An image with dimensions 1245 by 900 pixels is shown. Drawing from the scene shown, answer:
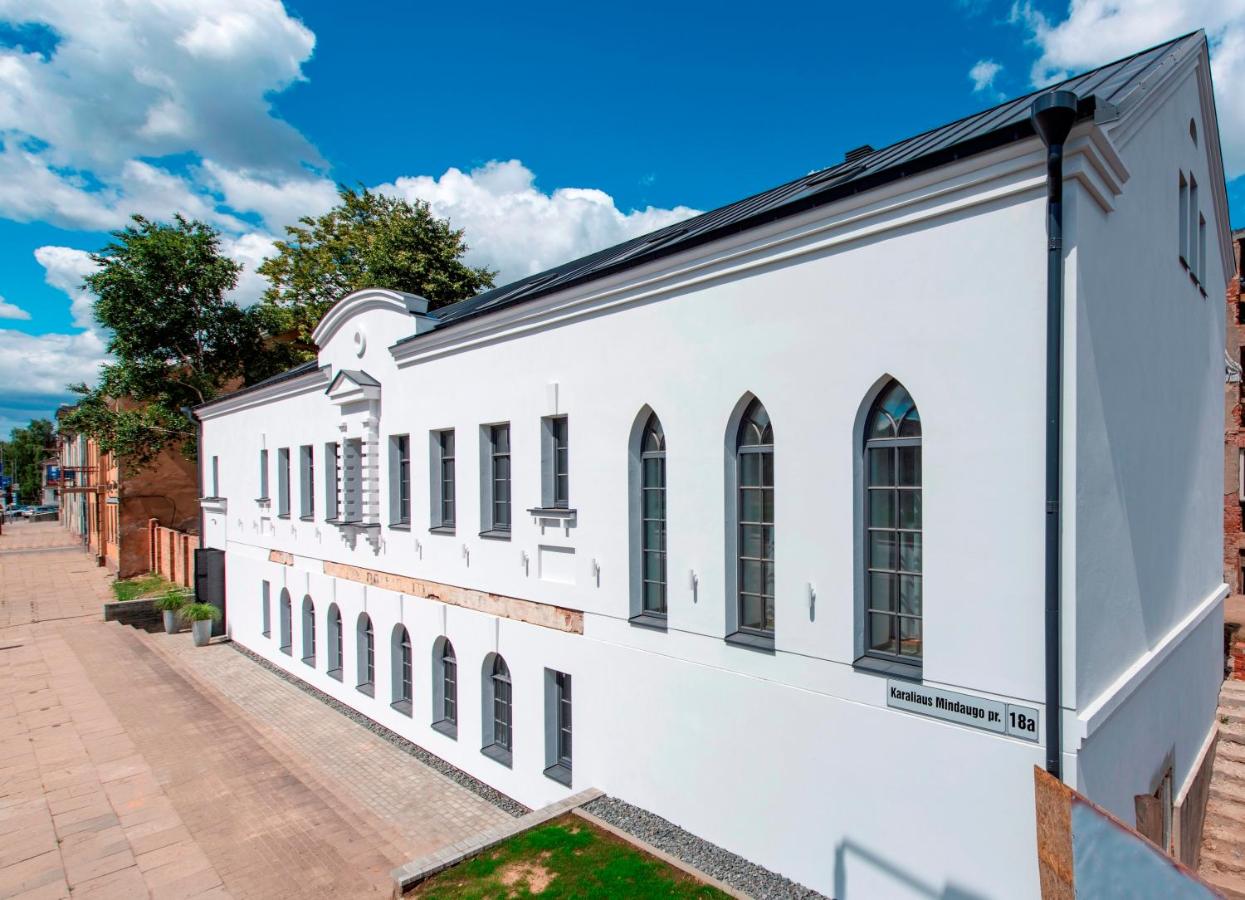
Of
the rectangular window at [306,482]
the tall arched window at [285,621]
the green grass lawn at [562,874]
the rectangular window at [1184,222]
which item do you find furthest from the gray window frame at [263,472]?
the rectangular window at [1184,222]

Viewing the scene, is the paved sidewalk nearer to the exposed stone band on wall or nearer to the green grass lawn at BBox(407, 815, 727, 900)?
the green grass lawn at BBox(407, 815, 727, 900)

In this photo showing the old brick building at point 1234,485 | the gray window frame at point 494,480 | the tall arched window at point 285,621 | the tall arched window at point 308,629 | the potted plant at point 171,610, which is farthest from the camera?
the old brick building at point 1234,485

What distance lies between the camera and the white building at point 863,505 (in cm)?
584

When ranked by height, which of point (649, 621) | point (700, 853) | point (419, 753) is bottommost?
point (419, 753)

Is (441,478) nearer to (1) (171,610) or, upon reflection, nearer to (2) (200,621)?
(2) (200,621)

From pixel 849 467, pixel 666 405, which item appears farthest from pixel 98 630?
pixel 849 467

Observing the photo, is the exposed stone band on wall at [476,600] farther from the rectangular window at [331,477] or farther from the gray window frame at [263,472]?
the gray window frame at [263,472]

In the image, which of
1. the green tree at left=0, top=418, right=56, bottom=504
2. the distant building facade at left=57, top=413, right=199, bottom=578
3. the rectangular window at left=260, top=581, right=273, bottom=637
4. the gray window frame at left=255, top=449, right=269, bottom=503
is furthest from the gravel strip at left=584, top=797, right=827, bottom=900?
the green tree at left=0, top=418, right=56, bottom=504

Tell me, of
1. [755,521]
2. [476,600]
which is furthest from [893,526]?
[476,600]

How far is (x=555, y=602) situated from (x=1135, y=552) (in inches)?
273

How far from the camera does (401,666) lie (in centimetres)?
1407

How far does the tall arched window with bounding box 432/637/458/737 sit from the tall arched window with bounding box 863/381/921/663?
8239 mm

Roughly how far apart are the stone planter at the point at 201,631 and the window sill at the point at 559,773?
52.0ft

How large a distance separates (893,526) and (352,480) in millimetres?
12026
